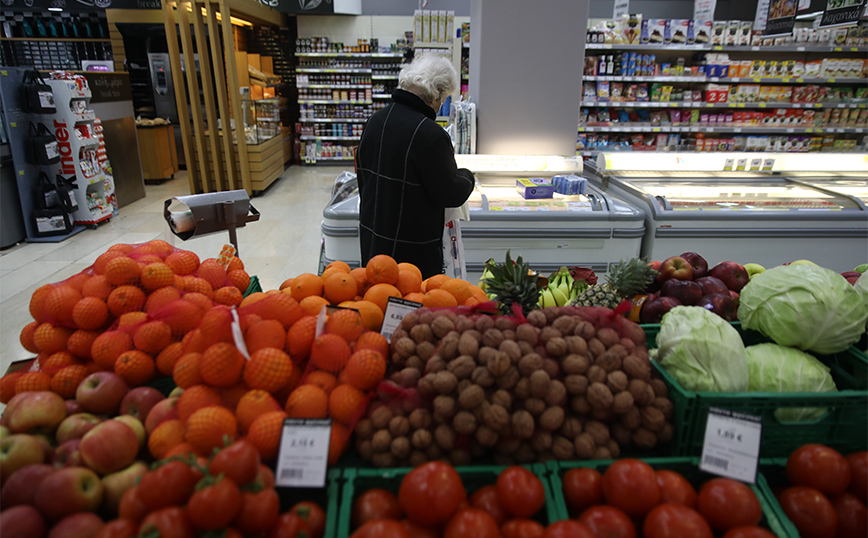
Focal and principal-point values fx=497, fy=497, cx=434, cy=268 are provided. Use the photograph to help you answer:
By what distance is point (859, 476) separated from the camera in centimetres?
108

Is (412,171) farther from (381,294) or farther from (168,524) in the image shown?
(168,524)

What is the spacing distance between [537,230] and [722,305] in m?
1.86

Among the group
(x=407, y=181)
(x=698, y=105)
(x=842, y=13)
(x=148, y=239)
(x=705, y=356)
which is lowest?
(x=148, y=239)

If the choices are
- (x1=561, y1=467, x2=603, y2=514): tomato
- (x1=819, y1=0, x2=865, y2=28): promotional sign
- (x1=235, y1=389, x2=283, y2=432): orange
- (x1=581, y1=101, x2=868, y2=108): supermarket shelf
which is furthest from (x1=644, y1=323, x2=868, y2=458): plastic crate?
(x1=581, y1=101, x2=868, y2=108): supermarket shelf

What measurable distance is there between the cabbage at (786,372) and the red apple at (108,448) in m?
1.55

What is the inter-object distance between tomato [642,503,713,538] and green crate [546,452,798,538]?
146mm

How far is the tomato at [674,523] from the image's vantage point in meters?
0.92

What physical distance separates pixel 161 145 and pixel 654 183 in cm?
888

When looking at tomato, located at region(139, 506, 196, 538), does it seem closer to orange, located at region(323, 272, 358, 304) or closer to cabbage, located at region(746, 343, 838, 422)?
orange, located at region(323, 272, 358, 304)

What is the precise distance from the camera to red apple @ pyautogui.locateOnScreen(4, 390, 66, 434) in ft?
3.69

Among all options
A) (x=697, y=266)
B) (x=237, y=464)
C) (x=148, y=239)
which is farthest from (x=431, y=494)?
(x=148, y=239)

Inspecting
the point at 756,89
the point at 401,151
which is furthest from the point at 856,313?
the point at 756,89

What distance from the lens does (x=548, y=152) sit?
13.7 feet

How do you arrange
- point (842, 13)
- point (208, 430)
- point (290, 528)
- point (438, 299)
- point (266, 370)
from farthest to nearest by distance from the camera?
point (842, 13) < point (438, 299) < point (266, 370) < point (208, 430) < point (290, 528)
